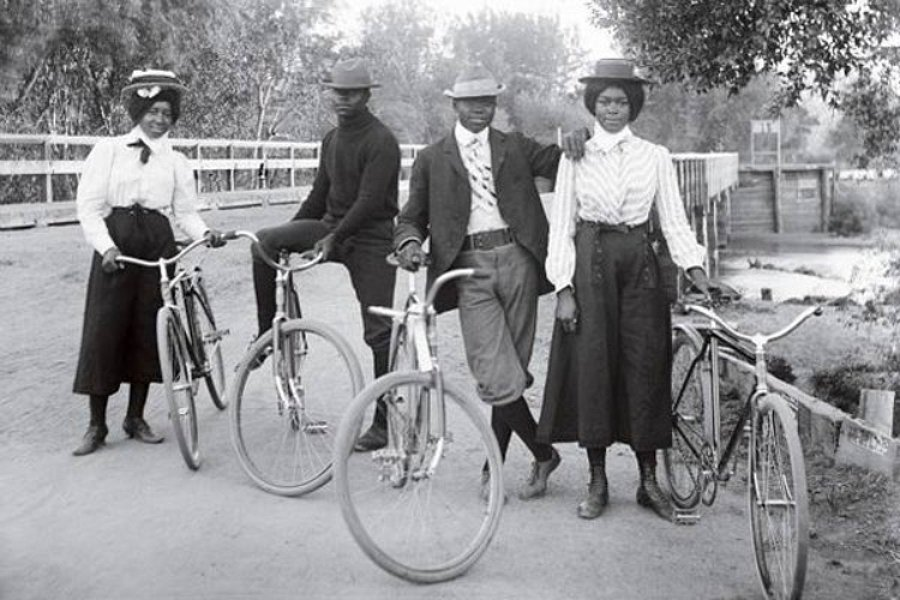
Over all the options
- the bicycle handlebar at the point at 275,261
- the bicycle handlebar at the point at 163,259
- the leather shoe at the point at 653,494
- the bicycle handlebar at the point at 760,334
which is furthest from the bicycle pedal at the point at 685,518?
the bicycle handlebar at the point at 163,259

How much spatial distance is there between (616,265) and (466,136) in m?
0.86

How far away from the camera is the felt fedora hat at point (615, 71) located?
5.02 meters

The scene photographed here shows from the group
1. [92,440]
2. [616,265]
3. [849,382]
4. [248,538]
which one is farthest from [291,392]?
[849,382]

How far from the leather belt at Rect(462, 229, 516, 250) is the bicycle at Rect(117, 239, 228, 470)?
4.30ft

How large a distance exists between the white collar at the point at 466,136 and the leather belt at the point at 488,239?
39 centimetres

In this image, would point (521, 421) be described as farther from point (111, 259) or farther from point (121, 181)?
point (121, 181)

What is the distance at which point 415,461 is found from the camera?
457 centimetres

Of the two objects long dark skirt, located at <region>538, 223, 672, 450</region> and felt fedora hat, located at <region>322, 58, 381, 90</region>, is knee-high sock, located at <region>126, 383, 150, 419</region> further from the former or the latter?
long dark skirt, located at <region>538, 223, 672, 450</region>

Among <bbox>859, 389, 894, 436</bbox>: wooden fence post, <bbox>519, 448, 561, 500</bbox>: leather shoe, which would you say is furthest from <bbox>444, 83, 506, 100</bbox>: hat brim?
<bbox>859, 389, 894, 436</bbox>: wooden fence post

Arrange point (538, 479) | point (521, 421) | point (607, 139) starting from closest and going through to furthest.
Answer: point (607, 139)
point (521, 421)
point (538, 479)

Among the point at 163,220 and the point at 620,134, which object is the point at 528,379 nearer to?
the point at 620,134

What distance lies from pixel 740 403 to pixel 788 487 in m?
4.54

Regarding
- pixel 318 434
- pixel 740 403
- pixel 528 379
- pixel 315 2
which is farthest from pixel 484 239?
pixel 315 2

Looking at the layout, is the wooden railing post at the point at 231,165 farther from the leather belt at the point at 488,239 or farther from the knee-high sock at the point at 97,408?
the leather belt at the point at 488,239
